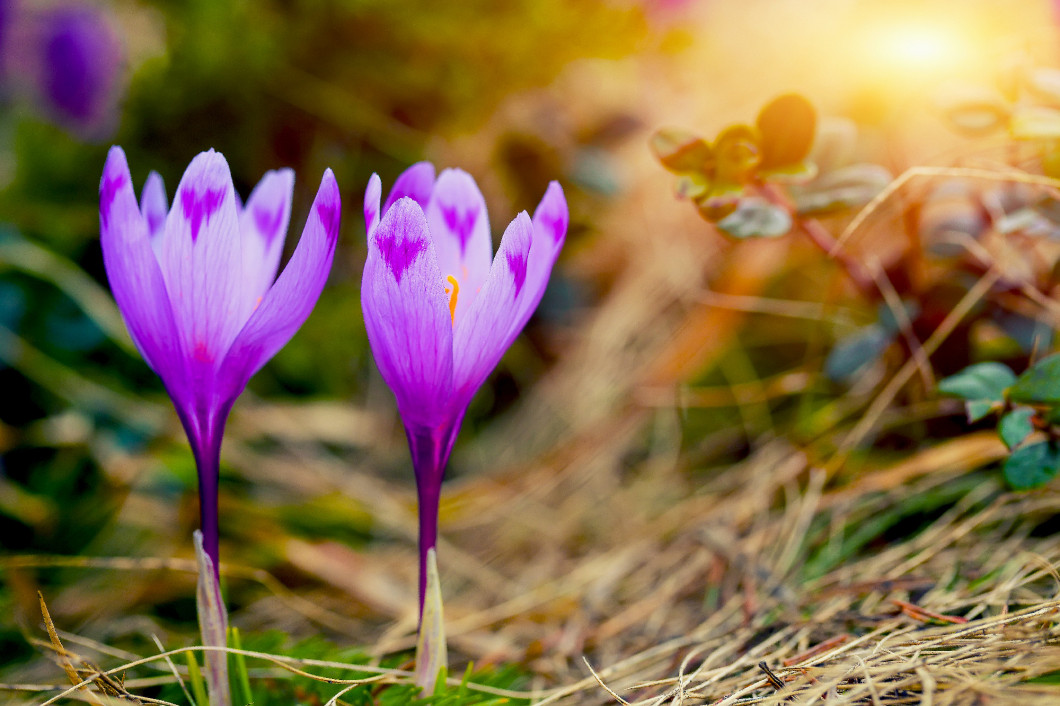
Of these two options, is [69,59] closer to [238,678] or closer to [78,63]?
[78,63]

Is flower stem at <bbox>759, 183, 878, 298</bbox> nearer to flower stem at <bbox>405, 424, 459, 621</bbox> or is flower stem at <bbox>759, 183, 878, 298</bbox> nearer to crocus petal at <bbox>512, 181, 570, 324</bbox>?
crocus petal at <bbox>512, 181, 570, 324</bbox>

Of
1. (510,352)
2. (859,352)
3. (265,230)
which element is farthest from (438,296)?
(510,352)

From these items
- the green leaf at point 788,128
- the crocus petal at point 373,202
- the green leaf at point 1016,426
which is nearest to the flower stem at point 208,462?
the crocus petal at point 373,202

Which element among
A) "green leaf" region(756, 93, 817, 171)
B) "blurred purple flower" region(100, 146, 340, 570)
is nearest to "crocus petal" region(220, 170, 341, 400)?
"blurred purple flower" region(100, 146, 340, 570)

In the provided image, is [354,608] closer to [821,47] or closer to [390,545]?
[390,545]

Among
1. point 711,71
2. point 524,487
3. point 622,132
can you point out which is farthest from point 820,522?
point 711,71

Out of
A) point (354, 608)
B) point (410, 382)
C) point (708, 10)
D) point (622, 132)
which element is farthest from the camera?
point (708, 10)
